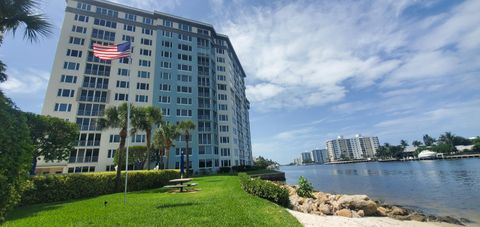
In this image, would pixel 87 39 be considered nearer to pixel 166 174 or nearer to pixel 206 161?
pixel 206 161

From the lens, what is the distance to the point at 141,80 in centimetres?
5191

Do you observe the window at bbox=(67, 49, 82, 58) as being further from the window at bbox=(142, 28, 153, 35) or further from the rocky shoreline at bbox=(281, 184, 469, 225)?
the rocky shoreline at bbox=(281, 184, 469, 225)

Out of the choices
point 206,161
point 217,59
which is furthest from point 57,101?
point 217,59

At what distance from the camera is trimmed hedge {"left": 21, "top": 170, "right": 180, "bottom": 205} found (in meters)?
15.5

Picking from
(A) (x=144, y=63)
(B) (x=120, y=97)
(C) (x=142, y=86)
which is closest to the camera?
(B) (x=120, y=97)

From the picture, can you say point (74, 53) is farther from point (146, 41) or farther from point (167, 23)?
point (167, 23)

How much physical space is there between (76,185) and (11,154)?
667 inches

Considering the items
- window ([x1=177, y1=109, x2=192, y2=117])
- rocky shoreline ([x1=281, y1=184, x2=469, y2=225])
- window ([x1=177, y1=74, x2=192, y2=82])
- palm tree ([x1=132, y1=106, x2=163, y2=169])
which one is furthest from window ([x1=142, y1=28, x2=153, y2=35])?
rocky shoreline ([x1=281, y1=184, x2=469, y2=225])

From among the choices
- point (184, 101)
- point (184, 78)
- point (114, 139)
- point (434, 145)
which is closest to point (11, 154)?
point (114, 139)

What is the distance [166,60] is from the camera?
184ft

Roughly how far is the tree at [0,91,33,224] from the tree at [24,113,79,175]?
1241 inches

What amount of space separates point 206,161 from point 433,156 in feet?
473

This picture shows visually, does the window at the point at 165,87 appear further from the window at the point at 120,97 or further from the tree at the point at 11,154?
the tree at the point at 11,154

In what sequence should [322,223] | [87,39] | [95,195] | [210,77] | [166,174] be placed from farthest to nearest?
[210,77]
[87,39]
[166,174]
[95,195]
[322,223]
